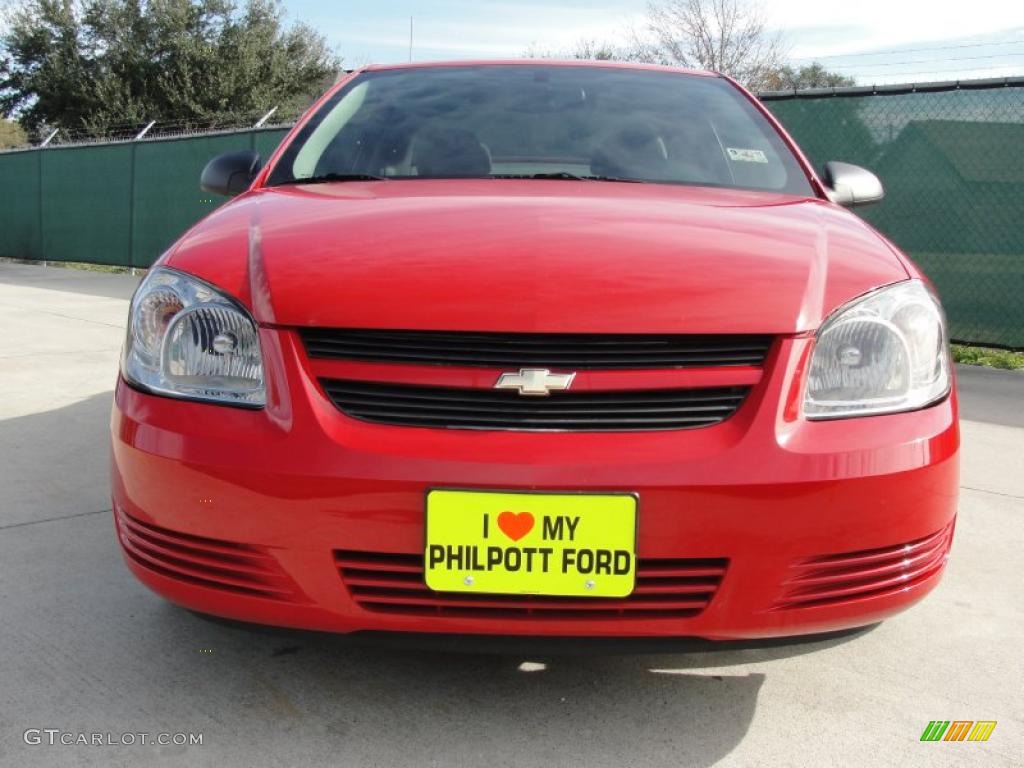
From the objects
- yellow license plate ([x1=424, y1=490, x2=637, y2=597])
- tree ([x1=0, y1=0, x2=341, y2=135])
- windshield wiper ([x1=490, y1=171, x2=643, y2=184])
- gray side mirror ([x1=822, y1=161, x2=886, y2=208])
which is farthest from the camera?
tree ([x1=0, y1=0, x2=341, y2=135])

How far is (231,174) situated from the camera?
3113 mm

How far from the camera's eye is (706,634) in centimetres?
178

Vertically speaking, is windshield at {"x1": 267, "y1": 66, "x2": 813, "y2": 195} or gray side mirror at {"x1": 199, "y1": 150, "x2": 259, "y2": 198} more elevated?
windshield at {"x1": 267, "y1": 66, "x2": 813, "y2": 195}

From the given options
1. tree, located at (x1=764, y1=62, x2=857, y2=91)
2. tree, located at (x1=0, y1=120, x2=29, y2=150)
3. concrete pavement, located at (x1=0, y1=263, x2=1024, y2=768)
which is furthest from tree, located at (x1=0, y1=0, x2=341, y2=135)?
concrete pavement, located at (x1=0, y1=263, x2=1024, y2=768)

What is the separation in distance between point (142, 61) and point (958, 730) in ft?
115

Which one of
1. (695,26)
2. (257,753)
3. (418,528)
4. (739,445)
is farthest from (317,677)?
(695,26)

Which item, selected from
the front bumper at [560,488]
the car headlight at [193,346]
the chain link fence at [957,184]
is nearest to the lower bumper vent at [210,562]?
the front bumper at [560,488]

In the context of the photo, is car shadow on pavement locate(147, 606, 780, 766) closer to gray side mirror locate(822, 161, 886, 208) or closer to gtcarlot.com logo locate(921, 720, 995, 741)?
gtcarlot.com logo locate(921, 720, 995, 741)

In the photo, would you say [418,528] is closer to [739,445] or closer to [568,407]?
[568,407]

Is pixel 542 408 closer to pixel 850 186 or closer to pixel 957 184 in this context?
pixel 850 186

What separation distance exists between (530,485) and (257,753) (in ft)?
2.33

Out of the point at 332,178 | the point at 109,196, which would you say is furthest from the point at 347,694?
the point at 109,196

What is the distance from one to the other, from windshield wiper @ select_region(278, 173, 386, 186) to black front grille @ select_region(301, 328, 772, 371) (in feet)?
3.39

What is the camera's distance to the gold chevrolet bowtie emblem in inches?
70.0
